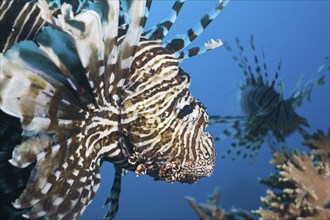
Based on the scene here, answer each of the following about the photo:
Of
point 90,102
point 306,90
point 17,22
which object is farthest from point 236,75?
point 90,102

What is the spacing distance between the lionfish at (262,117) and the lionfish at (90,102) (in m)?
2.13

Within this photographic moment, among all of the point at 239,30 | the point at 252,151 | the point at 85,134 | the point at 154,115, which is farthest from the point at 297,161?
the point at 239,30

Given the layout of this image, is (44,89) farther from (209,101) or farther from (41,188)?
(209,101)

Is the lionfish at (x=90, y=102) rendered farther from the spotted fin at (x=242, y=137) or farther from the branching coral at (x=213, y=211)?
the spotted fin at (x=242, y=137)

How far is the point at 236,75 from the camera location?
5869 cm

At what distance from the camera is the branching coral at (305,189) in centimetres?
191

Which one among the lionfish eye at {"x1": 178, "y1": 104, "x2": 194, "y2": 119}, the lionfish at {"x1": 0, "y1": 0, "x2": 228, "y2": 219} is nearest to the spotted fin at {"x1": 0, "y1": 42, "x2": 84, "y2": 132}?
the lionfish at {"x1": 0, "y1": 0, "x2": 228, "y2": 219}

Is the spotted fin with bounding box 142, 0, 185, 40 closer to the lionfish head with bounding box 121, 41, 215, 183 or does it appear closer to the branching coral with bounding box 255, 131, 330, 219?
the lionfish head with bounding box 121, 41, 215, 183

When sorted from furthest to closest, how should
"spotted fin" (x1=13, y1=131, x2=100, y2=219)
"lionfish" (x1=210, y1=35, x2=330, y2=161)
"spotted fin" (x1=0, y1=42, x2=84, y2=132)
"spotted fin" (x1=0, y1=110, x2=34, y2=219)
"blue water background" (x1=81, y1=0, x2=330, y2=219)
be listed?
"blue water background" (x1=81, y1=0, x2=330, y2=219) < "lionfish" (x1=210, y1=35, x2=330, y2=161) < "spotted fin" (x1=0, y1=110, x2=34, y2=219) < "spotted fin" (x1=13, y1=131, x2=100, y2=219) < "spotted fin" (x1=0, y1=42, x2=84, y2=132)

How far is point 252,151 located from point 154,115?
12.4ft

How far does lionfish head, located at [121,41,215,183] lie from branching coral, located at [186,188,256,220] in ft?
2.15

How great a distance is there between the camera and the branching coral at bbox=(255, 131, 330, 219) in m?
1.91

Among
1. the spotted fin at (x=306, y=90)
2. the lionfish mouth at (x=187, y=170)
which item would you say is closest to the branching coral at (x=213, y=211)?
the lionfish mouth at (x=187, y=170)

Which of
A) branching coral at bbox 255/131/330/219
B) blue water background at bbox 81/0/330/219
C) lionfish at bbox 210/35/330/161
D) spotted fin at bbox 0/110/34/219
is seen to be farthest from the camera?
blue water background at bbox 81/0/330/219
